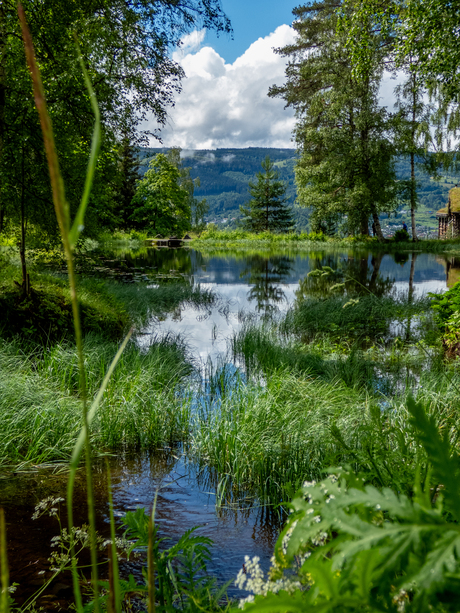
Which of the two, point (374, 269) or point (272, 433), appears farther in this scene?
point (374, 269)

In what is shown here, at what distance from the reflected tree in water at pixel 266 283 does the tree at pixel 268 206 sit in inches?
1623

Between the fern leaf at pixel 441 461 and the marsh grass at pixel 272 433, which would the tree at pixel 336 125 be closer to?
the marsh grass at pixel 272 433

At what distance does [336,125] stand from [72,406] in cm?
3234

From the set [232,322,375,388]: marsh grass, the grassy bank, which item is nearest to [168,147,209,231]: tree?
the grassy bank

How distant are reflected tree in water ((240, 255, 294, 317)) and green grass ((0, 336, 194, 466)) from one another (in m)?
5.67

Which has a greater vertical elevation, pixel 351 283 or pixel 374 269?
pixel 374 269

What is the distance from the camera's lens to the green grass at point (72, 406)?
371 centimetres

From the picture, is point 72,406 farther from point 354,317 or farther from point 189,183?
point 189,183

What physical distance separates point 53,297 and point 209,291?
6739 millimetres

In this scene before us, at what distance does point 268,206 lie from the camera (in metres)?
64.9

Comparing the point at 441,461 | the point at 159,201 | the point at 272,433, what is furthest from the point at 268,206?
the point at 441,461

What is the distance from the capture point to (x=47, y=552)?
8.19 ft

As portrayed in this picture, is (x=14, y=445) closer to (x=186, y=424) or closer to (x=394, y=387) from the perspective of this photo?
(x=186, y=424)

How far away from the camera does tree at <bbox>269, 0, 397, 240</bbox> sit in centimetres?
2744
